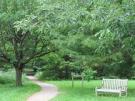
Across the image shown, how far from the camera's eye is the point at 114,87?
68.5 ft

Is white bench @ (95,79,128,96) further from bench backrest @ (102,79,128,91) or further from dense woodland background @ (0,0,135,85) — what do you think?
dense woodland background @ (0,0,135,85)

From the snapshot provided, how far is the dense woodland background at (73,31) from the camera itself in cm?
988

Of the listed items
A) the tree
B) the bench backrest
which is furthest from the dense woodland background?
the bench backrest

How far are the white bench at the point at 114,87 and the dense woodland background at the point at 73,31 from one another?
164 cm

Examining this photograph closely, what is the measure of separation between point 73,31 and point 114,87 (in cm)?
498

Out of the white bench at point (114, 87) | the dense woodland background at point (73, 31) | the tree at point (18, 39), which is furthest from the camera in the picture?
the tree at point (18, 39)

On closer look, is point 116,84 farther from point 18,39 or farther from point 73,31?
point 18,39

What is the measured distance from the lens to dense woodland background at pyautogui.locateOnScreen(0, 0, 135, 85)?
988 centimetres

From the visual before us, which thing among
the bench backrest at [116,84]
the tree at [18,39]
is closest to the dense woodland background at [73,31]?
the tree at [18,39]

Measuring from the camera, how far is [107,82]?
21.3 metres

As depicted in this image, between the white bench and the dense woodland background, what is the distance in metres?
1.64

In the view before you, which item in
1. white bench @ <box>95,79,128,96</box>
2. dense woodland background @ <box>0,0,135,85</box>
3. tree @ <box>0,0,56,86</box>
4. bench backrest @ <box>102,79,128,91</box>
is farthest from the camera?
tree @ <box>0,0,56,86</box>

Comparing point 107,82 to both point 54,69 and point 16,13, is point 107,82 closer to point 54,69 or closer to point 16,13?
point 16,13

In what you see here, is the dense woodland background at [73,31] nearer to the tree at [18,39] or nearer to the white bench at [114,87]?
the tree at [18,39]
